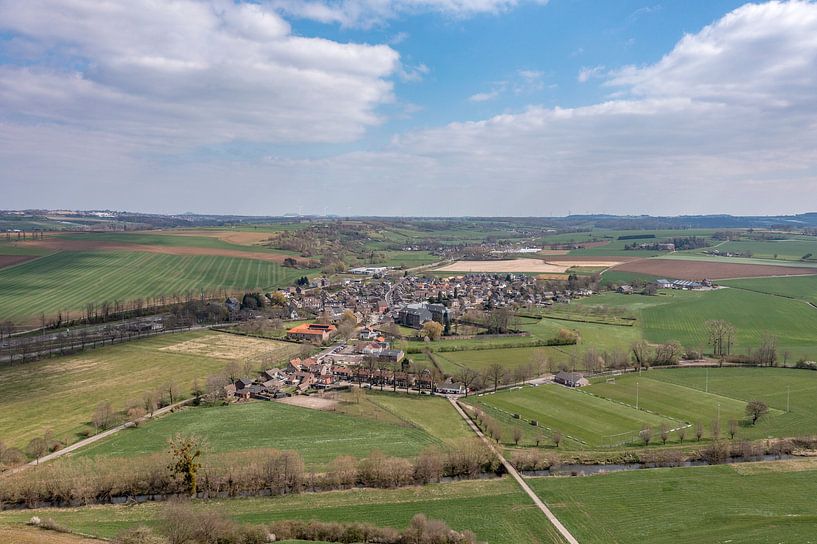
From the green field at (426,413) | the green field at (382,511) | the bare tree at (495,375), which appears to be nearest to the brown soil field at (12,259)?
the green field at (426,413)

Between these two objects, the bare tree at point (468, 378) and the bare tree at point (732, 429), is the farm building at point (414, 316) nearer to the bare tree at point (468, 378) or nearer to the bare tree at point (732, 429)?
the bare tree at point (468, 378)

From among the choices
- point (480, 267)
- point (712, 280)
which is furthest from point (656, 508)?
point (480, 267)

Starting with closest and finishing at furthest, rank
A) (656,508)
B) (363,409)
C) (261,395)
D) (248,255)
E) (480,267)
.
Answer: (656,508) → (363,409) → (261,395) → (248,255) → (480,267)

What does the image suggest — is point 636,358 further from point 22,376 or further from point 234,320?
point 22,376

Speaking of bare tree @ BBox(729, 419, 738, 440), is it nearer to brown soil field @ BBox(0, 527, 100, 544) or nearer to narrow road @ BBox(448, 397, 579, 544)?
narrow road @ BBox(448, 397, 579, 544)

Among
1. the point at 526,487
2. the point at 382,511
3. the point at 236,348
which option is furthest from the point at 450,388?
the point at 236,348

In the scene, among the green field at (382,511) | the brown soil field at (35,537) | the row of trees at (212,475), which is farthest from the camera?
the row of trees at (212,475)

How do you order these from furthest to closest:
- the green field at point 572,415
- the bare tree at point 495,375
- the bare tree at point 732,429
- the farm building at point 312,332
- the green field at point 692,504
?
the farm building at point 312,332, the bare tree at point 495,375, the green field at point 572,415, the bare tree at point 732,429, the green field at point 692,504
